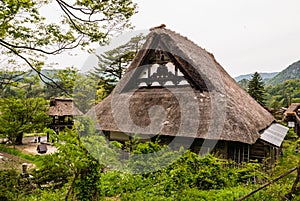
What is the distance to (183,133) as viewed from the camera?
7.69 m

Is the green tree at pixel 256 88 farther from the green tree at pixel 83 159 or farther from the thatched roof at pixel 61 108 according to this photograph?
the green tree at pixel 83 159

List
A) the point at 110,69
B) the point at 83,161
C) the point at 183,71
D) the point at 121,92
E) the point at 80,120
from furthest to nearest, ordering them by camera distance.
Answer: the point at 110,69, the point at 121,92, the point at 183,71, the point at 80,120, the point at 83,161

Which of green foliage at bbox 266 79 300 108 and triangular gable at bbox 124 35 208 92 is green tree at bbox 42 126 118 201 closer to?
triangular gable at bbox 124 35 208 92

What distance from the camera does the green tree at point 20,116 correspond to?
15.6 m


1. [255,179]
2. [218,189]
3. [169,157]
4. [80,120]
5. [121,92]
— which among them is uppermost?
[121,92]

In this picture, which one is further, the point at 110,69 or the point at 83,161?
the point at 110,69

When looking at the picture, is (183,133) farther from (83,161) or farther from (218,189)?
(83,161)

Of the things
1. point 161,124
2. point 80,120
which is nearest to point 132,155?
point 80,120

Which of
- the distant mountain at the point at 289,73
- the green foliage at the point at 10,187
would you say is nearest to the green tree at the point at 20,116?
the green foliage at the point at 10,187

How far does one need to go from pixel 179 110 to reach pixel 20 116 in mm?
12752

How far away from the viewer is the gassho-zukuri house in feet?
25.0

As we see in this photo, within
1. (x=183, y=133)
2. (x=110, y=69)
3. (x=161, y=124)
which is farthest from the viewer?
(x=110, y=69)

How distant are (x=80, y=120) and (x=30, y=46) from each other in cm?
337

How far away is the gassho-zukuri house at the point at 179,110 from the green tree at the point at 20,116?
836 centimetres
